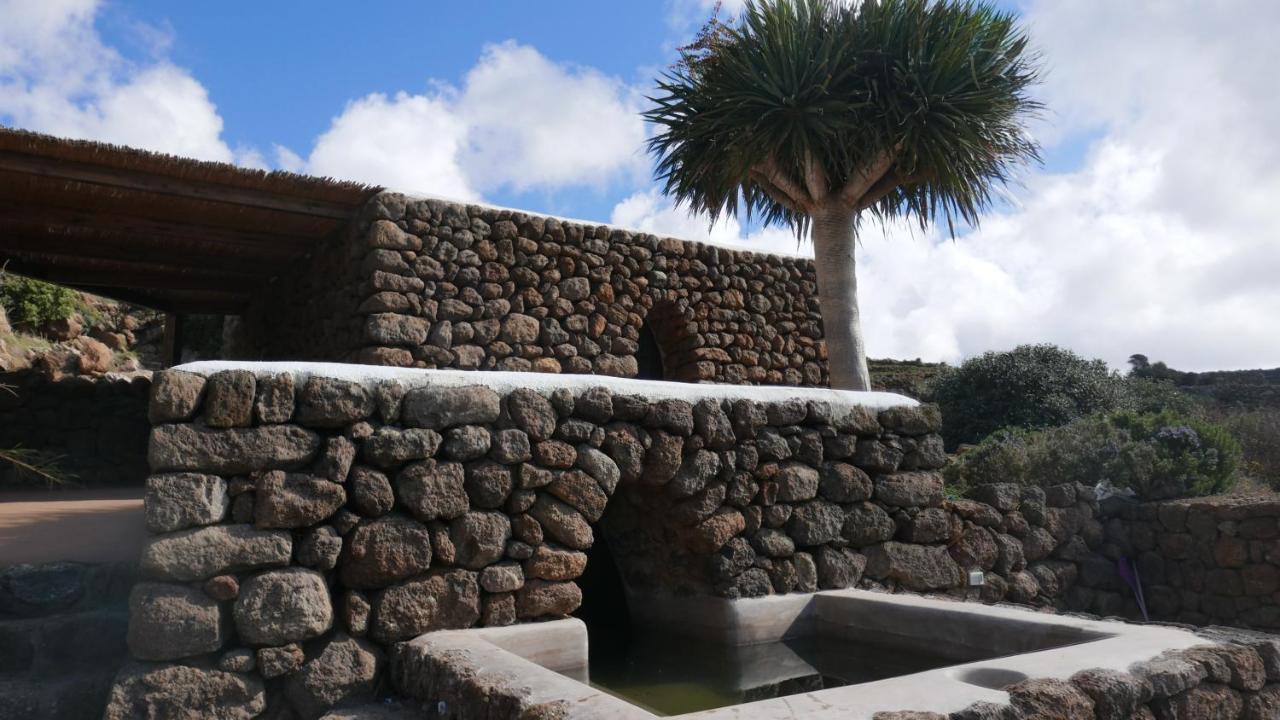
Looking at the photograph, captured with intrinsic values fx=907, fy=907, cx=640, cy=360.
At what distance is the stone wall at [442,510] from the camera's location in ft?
12.6

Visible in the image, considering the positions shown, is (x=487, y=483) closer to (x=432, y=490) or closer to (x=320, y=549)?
(x=432, y=490)

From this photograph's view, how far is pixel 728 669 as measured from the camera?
5.05 metres

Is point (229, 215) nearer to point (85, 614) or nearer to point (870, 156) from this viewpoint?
point (85, 614)

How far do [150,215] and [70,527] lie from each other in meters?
2.93

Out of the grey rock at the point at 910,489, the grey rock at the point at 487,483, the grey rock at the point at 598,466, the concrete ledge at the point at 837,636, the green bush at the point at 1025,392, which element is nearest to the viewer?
the concrete ledge at the point at 837,636

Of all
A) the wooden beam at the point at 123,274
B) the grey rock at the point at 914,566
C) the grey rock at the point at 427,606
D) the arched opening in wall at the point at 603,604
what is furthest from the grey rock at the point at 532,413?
the wooden beam at the point at 123,274

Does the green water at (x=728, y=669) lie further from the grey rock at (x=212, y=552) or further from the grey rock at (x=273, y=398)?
the grey rock at (x=273, y=398)

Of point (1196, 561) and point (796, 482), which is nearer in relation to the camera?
point (796, 482)

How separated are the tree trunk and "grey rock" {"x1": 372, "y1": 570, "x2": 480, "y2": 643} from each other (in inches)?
239

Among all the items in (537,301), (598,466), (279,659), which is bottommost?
(279,659)

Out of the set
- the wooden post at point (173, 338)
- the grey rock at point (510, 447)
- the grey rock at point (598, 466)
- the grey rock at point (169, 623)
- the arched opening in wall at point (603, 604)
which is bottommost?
the arched opening in wall at point (603, 604)

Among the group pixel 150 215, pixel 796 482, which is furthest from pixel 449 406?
pixel 150 215

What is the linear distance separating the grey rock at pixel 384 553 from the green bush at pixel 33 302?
12.8m

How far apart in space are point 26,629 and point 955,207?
28.8ft
